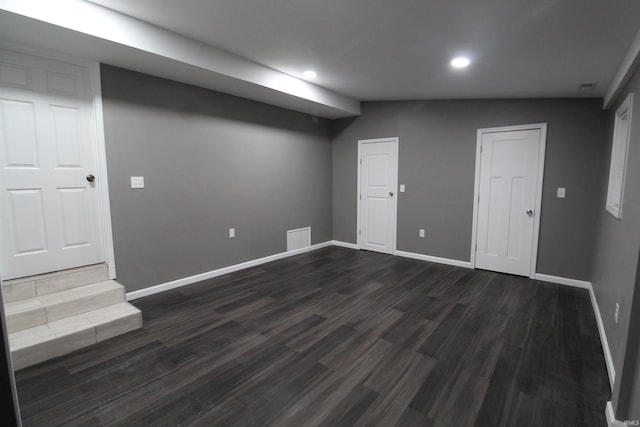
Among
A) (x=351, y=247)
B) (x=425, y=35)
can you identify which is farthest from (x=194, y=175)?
(x=351, y=247)

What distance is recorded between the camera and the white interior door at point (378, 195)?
5.17m

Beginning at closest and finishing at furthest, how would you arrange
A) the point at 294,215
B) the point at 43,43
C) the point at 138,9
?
1. the point at 138,9
2. the point at 43,43
3. the point at 294,215

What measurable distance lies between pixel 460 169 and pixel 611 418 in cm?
339

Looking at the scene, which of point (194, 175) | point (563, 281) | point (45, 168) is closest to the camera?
point (45, 168)

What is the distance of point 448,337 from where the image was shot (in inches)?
103

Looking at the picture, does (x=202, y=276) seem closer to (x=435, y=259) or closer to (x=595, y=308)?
(x=435, y=259)

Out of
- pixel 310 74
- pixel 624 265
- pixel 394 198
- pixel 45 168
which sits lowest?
pixel 624 265

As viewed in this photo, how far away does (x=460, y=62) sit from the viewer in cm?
293

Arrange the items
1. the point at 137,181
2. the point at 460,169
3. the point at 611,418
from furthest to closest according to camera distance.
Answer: the point at 460,169, the point at 137,181, the point at 611,418

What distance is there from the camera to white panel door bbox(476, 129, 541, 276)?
4035 millimetres

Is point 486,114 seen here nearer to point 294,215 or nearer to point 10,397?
point 294,215

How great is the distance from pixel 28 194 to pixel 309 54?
283 cm

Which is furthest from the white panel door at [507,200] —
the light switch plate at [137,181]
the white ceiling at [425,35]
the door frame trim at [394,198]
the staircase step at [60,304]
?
the staircase step at [60,304]

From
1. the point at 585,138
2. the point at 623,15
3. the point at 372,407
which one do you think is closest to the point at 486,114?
the point at 585,138
